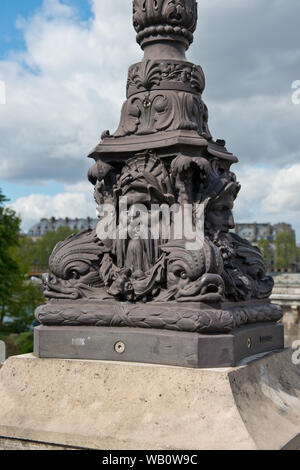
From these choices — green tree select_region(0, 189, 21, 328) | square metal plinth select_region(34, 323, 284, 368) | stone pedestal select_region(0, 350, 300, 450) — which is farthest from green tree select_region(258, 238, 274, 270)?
stone pedestal select_region(0, 350, 300, 450)

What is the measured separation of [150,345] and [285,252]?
80483 mm

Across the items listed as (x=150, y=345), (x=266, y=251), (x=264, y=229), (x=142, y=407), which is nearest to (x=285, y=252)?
(x=266, y=251)

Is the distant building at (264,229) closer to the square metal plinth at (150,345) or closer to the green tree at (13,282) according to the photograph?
the green tree at (13,282)

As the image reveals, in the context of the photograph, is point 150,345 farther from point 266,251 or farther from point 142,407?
point 266,251

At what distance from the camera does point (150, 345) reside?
5.00 meters

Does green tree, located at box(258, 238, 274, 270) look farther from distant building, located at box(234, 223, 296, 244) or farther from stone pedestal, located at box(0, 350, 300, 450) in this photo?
stone pedestal, located at box(0, 350, 300, 450)

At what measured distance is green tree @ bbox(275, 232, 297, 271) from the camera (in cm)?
8112

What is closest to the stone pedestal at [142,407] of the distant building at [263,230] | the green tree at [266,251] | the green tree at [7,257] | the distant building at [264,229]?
the green tree at [7,257]

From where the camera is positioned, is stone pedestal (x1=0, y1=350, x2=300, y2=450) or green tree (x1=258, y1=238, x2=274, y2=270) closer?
stone pedestal (x1=0, y1=350, x2=300, y2=450)

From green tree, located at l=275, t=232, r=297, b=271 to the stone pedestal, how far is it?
7758 cm

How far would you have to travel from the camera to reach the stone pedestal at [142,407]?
4.25 m

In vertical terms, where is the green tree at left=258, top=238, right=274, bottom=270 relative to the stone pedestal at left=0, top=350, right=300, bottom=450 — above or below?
above

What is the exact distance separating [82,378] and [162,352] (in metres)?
0.74

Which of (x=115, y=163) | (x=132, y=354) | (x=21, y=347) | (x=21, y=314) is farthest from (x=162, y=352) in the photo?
(x=21, y=314)
